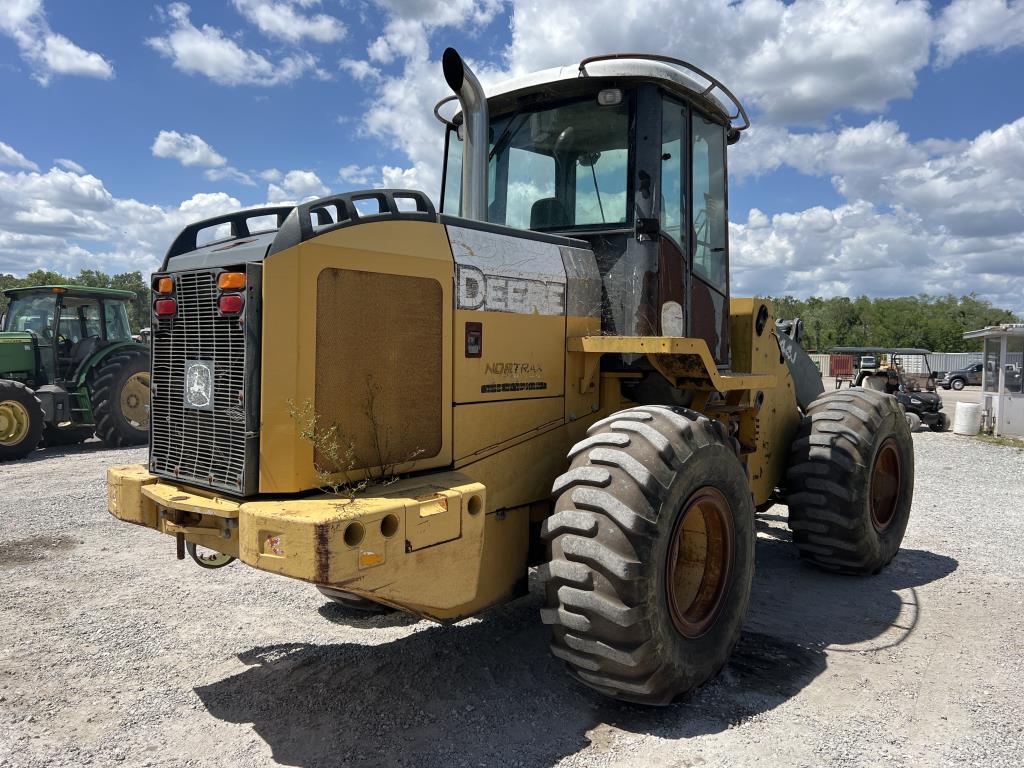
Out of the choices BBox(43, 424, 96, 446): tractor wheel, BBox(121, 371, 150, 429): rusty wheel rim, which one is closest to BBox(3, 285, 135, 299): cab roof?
BBox(121, 371, 150, 429): rusty wheel rim

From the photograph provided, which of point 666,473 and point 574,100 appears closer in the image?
point 666,473

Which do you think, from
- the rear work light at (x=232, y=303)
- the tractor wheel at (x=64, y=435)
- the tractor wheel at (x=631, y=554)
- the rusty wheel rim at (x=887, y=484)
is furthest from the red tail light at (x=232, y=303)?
the tractor wheel at (x=64, y=435)

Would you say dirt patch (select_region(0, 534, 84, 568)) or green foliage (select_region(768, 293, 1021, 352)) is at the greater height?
green foliage (select_region(768, 293, 1021, 352))

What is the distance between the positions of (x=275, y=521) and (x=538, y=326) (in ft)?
6.20

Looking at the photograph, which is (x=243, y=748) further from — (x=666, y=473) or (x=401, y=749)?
(x=666, y=473)

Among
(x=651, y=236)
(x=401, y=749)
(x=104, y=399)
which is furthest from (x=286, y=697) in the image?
(x=104, y=399)

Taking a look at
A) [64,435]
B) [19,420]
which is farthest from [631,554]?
[64,435]

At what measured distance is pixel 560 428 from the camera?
458cm

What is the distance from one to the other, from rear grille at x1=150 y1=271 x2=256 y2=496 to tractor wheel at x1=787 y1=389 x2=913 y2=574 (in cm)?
422

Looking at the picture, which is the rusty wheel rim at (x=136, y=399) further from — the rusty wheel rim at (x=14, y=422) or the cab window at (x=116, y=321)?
the cab window at (x=116, y=321)

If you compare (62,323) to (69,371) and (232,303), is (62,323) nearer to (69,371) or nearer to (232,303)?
(69,371)

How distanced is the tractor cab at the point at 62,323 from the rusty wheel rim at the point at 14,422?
5.32ft

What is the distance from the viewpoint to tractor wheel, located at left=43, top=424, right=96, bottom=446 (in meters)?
14.1

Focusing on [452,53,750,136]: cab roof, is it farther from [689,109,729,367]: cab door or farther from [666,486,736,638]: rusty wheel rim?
[666,486,736,638]: rusty wheel rim
